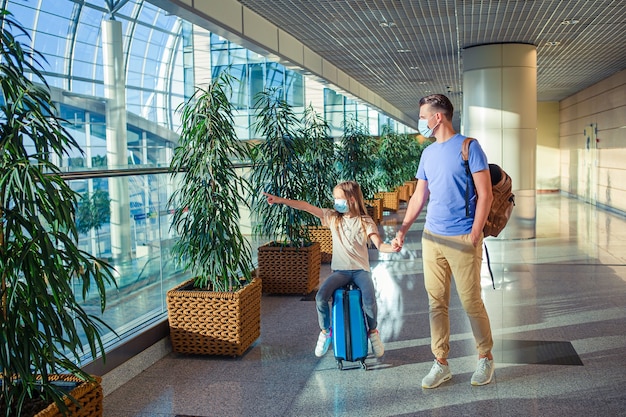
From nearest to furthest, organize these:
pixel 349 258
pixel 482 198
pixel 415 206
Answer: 1. pixel 482 198
2. pixel 415 206
3. pixel 349 258

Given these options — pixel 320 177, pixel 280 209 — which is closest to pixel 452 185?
pixel 280 209

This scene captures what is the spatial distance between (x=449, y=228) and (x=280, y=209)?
11.9 feet

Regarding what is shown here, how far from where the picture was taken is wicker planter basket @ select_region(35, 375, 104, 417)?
3121 millimetres

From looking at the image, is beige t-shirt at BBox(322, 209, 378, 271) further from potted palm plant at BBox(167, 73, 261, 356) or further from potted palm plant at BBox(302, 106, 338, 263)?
potted palm plant at BBox(302, 106, 338, 263)

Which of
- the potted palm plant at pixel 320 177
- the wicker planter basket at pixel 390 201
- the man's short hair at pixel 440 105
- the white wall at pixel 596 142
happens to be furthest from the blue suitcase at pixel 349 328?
the white wall at pixel 596 142

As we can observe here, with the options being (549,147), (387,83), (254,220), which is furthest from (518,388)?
(549,147)

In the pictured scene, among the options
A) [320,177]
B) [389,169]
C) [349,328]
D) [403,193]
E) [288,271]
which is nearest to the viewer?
[349,328]

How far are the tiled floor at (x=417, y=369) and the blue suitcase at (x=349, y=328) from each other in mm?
126

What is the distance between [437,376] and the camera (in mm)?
4473

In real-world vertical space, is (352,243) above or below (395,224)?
above

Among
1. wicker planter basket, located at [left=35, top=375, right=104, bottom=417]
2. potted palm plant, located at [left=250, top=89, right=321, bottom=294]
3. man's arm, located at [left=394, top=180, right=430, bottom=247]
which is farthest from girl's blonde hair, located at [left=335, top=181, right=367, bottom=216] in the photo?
potted palm plant, located at [left=250, top=89, right=321, bottom=294]

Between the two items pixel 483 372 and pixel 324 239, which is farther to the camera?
pixel 324 239

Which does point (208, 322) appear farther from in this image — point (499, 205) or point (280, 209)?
point (280, 209)

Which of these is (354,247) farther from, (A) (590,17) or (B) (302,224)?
(A) (590,17)
